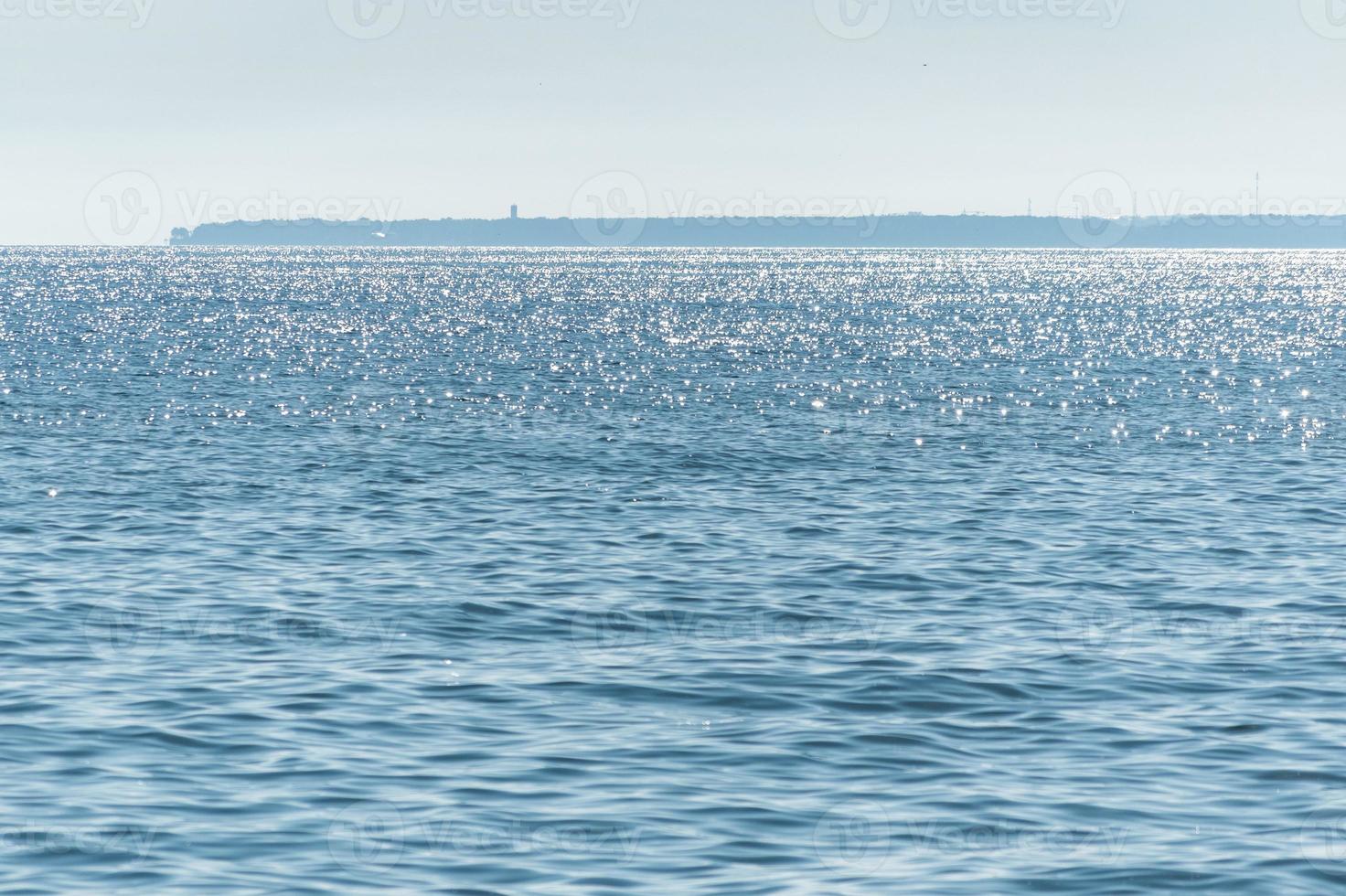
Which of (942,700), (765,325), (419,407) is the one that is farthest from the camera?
(765,325)

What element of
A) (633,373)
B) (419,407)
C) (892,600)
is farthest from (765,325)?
(892,600)

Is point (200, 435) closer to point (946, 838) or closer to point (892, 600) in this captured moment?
point (892, 600)

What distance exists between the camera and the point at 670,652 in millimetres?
24891

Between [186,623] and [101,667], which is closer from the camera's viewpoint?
[101,667]

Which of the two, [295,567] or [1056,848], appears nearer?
[1056,848]

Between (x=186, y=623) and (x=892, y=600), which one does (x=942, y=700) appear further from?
(x=186, y=623)

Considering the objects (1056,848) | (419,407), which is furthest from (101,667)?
(419,407)

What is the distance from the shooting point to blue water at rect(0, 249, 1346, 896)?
16.5 metres

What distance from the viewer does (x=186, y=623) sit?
1041 inches

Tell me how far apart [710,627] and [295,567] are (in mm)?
8997

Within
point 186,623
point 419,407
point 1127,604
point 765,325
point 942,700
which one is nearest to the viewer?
point 942,700

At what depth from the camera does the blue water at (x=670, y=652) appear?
54.1 ft

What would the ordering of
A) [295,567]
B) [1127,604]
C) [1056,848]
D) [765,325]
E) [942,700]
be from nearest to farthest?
1. [1056,848]
2. [942,700]
3. [1127,604]
4. [295,567]
5. [765,325]

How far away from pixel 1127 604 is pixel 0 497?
26174 millimetres
